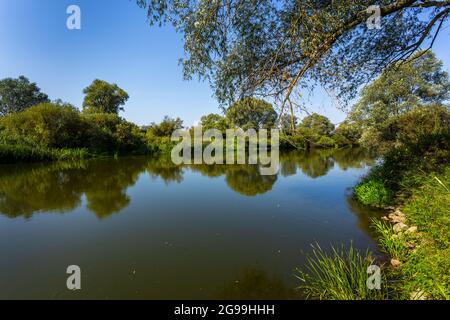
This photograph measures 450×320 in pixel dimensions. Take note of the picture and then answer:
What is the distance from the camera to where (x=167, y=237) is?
17.1 ft

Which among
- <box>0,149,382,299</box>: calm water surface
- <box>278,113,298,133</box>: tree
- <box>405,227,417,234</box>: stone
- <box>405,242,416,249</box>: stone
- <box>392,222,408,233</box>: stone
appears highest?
<box>278,113,298,133</box>: tree

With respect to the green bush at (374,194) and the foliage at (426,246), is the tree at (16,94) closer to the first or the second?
the green bush at (374,194)

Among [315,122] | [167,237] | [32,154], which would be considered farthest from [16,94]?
[315,122]

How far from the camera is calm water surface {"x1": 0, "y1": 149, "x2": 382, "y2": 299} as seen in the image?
11.5ft

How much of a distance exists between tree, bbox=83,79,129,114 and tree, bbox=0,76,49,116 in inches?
635

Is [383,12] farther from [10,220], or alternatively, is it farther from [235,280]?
[10,220]

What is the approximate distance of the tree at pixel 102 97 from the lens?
3581 cm

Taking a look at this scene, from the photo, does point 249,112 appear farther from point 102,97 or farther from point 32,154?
point 102,97

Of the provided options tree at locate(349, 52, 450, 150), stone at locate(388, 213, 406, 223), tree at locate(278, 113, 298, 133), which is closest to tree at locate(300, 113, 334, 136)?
tree at locate(278, 113, 298, 133)

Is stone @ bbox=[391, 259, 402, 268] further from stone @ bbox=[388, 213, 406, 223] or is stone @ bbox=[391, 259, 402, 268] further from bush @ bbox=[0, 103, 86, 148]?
bush @ bbox=[0, 103, 86, 148]

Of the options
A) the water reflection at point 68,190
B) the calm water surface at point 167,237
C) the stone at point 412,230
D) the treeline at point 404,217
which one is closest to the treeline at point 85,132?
the treeline at point 404,217

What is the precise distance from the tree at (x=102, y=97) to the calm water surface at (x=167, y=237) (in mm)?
30030

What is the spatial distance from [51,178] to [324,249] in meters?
12.7
